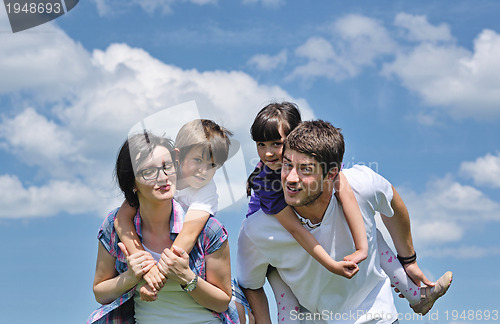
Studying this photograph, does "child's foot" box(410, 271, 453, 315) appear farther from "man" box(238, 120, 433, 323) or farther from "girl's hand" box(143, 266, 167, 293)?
"girl's hand" box(143, 266, 167, 293)

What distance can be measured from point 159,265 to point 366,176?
2084 millimetres

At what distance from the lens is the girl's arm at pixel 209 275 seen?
16.6ft

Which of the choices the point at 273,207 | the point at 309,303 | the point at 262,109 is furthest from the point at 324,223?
the point at 262,109

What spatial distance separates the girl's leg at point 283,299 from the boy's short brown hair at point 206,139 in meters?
1.26

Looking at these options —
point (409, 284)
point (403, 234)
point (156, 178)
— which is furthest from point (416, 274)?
point (156, 178)

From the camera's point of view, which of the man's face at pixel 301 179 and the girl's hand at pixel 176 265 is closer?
the girl's hand at pixel 176 265

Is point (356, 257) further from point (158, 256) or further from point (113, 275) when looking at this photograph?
point (113, 275)

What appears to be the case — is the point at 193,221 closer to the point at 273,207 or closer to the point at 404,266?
the point at 273,207

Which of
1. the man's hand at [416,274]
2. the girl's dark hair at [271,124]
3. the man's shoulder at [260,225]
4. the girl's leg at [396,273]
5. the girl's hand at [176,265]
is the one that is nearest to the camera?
the girl's hand at [176,265]

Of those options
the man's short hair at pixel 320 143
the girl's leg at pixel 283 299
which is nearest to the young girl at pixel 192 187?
the man's short hair at pixel 320 143

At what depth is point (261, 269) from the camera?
6.01 meters

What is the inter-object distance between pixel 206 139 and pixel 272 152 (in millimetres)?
668

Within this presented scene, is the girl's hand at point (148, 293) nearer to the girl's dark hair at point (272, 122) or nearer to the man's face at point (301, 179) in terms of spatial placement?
the man's face at point (301, 179)

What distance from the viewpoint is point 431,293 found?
670 cm
